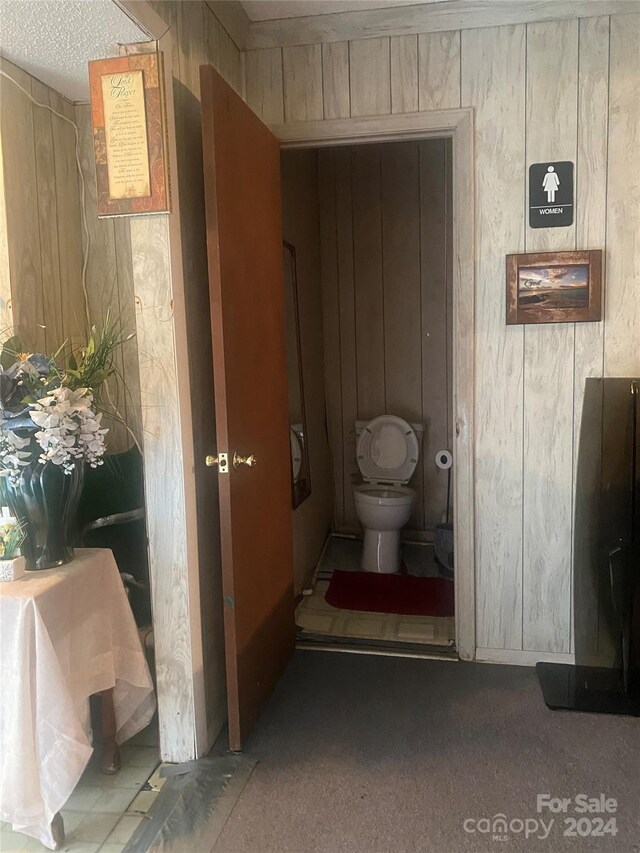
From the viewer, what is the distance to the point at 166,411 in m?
1.90

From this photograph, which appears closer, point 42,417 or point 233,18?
point 42,417

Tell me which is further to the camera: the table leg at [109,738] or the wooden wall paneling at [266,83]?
the wooden wall paneling at [266,83]

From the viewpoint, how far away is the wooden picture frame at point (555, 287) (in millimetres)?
2359

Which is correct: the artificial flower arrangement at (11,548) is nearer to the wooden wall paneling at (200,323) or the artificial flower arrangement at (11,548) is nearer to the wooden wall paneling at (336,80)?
the wooden wall paneling at (200,323)

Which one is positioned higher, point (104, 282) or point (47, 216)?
point (47, 216)

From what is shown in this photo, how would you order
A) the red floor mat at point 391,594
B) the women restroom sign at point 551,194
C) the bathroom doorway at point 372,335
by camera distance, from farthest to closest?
the bathroom doorway at point 372,335, the red floor mat at point 391,594, the women restroom sign at point 551,194

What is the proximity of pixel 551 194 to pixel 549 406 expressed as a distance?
797 mm

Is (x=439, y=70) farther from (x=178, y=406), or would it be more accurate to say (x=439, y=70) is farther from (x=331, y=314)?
(x=331, y=314)

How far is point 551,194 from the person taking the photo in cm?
236

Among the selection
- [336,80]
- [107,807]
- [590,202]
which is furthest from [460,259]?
[107,807]

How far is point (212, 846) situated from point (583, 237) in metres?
2.33

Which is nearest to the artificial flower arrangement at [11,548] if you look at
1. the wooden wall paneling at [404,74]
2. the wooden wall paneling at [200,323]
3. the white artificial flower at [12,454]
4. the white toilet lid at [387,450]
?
the white artificial flower at [12,454]

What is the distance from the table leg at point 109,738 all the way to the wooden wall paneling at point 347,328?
241 centimetres

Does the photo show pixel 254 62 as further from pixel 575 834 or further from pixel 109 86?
pixel 575 834
